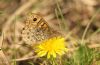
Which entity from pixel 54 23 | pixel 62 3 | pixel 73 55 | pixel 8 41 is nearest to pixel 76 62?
pixel 73 55

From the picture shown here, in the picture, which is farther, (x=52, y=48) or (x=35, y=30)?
(x=35, y=30)

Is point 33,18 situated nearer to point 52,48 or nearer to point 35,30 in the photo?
point 35,30

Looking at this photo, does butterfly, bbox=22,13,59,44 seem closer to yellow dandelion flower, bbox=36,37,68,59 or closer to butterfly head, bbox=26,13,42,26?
butterfly head, bbox=26,13,42,26

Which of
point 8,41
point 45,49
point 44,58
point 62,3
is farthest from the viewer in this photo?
point 62,3

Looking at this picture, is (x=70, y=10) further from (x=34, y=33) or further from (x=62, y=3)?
(x=34, y=33)

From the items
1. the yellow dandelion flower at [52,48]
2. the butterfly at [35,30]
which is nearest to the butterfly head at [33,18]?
the butterfly at [35,30]

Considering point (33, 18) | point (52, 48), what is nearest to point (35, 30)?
point (33, 18)
